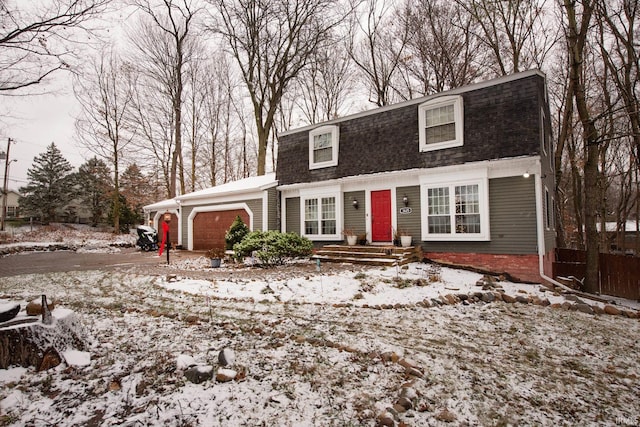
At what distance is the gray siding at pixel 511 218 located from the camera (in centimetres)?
818

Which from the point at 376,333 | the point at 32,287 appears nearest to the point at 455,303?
the point at 376,333

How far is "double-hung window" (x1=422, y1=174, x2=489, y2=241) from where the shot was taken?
A: 8.75 meters

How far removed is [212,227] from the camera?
1503cm

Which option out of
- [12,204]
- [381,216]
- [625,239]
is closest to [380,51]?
[381,216]

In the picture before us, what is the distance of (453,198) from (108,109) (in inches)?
947

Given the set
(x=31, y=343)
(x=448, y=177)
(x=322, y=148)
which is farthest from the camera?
(x=322, y=148)

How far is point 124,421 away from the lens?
2.11 metres

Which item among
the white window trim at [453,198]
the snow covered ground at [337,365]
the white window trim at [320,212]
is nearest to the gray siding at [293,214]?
the white window trim at [320,212]

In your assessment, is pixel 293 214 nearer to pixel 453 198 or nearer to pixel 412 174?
pixel 412 174

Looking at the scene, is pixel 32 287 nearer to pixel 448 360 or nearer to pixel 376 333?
pixel 376 333

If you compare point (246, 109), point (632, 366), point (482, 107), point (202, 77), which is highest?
point (202, 77)

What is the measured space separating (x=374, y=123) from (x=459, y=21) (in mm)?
8488

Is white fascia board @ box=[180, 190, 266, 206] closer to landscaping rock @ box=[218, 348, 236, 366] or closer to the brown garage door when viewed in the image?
the brown garage door

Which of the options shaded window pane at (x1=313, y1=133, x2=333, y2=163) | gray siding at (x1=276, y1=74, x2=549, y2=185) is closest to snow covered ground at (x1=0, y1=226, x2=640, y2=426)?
gray siding at (x1=276, y1=74, x2=549, y2=185)
